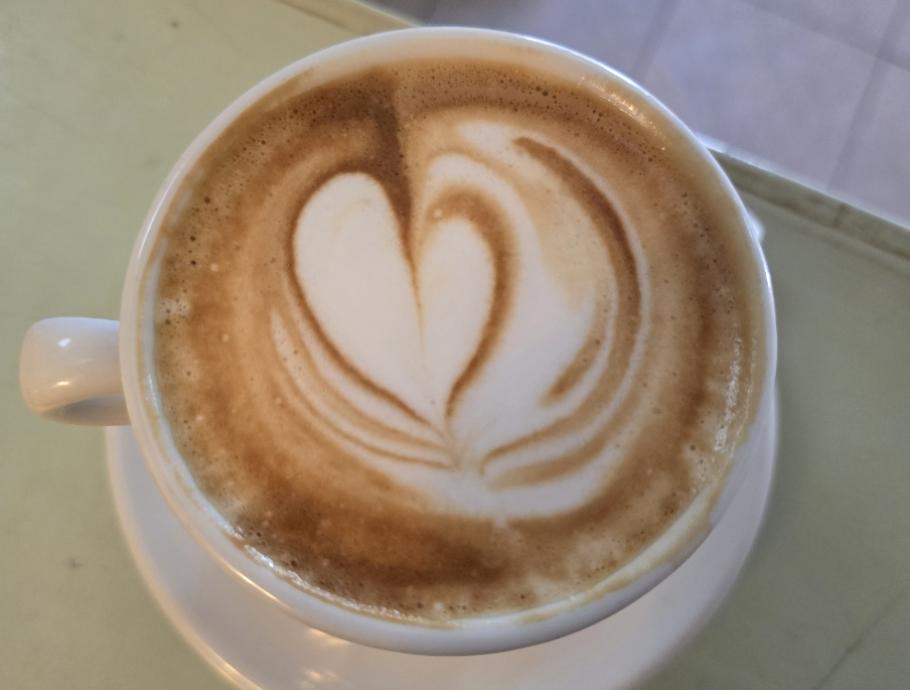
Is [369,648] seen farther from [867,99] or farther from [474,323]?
[867,99]

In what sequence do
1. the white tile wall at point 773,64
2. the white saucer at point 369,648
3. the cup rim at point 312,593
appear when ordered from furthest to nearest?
1. the white tile wall at point 773,64
2. the white saucer at point 369,648
3. the cup rim at point 312,593

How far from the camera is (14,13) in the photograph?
94cm

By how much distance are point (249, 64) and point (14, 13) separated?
0.94ft

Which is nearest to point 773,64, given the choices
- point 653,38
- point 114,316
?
point 653,38

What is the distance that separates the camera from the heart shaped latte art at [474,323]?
2.00 feet

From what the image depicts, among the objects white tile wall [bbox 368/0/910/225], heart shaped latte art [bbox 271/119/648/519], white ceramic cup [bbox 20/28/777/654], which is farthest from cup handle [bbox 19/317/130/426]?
white tile wall [bbox 368/0/910/225]

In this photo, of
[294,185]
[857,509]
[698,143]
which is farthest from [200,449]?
[857,509]

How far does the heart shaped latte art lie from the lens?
2.00 ft

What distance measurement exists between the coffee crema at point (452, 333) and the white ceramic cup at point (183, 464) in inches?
0.4

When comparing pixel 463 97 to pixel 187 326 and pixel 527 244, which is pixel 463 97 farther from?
pixel 187 326

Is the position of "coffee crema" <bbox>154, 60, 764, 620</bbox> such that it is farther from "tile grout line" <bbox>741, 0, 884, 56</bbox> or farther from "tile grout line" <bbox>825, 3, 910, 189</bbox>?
"tile grout line" <bbox>741, 0, 884, 56</bbox>

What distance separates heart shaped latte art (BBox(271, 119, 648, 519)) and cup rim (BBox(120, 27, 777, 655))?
0.25ft

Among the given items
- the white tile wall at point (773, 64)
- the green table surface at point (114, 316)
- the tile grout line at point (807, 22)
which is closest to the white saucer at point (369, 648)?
the green table surface at point (114, 316)

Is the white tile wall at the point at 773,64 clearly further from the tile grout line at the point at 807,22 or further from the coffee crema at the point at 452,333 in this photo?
the coffee crema at the point at 452,333
